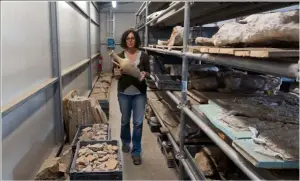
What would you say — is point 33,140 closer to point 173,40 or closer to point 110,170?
point 110,170

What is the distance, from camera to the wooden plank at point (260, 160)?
121cm

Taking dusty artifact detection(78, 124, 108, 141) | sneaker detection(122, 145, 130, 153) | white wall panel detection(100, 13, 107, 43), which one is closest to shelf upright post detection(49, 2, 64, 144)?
dusty artifact detection(78, 124, 108, 141)

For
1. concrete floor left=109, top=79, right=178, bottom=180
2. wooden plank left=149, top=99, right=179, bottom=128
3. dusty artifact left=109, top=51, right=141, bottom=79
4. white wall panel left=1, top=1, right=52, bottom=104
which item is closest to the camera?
white wall panel left=1, top=1, right=52, bottom=104

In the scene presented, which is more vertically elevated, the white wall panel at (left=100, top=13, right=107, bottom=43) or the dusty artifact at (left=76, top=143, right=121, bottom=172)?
the white wall panel at (left=100, top=13, right=107, bottom=43)

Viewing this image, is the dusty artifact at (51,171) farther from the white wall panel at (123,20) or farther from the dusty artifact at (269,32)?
the white wall panel at (123,20)

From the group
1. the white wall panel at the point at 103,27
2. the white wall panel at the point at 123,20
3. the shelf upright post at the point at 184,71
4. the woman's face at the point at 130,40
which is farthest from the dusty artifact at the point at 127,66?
the white wall panel at the point at 103,27

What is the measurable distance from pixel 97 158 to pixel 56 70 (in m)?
1.43

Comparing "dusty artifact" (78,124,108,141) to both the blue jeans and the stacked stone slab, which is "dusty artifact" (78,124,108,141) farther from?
the stacked stone slab

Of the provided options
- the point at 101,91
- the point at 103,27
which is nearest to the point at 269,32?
the point at 101,91

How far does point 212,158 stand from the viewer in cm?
235

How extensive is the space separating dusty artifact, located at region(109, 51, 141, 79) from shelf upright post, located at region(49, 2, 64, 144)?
0.78 meters

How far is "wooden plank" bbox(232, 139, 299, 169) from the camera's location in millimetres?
1210

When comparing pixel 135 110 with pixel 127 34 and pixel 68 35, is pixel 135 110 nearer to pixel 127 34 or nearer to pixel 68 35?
pixel 127 34

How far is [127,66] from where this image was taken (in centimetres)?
315
